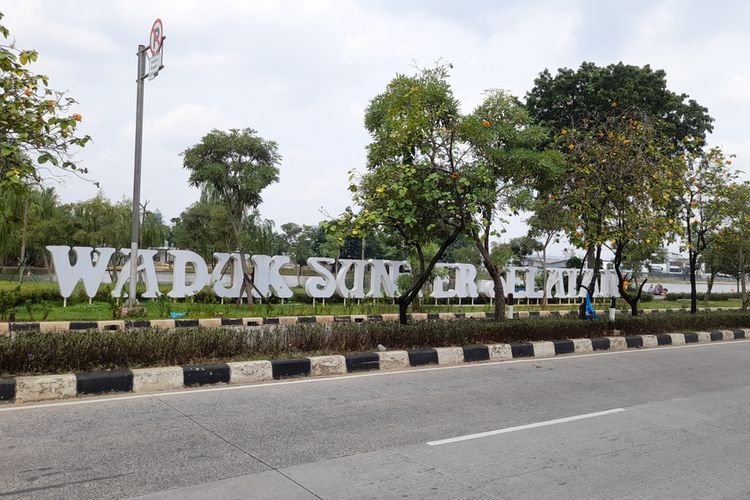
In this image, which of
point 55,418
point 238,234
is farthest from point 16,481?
point 238,234

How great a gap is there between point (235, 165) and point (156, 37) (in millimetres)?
5014

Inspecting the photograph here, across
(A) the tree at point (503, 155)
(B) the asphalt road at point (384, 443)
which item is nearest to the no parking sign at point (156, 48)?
(A) the tree at point (503, 155)

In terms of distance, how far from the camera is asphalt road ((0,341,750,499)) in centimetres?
372

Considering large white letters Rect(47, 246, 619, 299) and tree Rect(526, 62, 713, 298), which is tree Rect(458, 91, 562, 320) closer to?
large white letters Rect(47, 246, 619, 299)

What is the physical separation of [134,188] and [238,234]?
455 centimetres

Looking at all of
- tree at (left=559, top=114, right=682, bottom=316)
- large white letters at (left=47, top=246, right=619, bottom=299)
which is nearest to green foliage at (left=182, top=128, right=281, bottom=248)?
large white letters at (left=47, top=246, right=619, bottom=299)

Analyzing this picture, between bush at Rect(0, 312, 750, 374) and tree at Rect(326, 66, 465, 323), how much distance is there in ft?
3.26

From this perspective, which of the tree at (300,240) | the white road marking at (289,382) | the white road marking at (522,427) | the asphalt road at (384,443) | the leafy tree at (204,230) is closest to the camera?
the asphalt road at (384,443)

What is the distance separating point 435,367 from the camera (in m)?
8.68

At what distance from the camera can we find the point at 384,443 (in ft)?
15.3

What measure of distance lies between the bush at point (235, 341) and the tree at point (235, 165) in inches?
371

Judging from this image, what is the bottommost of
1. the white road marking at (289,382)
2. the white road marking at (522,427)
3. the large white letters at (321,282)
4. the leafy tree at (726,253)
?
the white road marking at (522,427)

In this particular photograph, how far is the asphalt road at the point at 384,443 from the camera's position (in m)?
3.72

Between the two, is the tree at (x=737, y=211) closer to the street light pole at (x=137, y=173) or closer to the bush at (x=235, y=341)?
the bush at (x=235, y=341)
